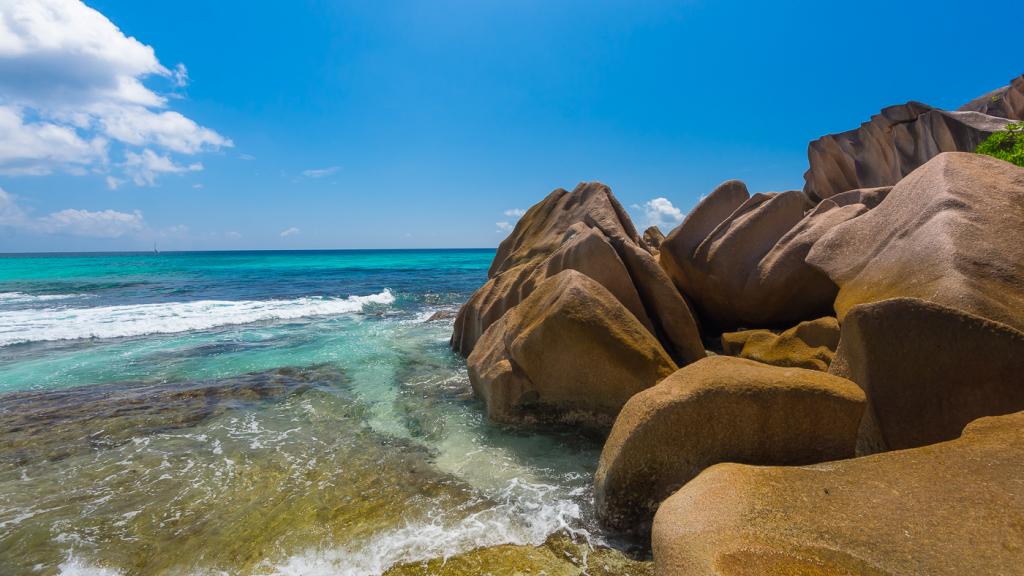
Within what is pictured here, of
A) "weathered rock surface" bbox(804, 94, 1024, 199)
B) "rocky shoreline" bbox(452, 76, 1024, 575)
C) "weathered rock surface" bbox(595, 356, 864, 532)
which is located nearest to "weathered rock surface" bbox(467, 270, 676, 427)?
"rocky shoreline" bbox(452, 76, 1024, 575)

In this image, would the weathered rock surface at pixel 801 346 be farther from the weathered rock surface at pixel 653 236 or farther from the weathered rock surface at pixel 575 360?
the weathered rock surface at pixel 653 236

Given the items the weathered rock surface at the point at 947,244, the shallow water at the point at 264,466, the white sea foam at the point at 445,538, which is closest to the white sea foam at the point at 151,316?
the shallow water at the point at 264,466

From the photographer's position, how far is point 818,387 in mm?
3736

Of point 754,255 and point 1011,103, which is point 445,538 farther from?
point 1011,103

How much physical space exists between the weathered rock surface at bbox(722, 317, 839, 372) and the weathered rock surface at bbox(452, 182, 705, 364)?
35.5 inches

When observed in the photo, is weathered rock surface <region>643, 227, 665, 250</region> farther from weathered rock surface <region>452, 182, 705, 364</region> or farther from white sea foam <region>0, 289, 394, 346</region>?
white sea foam <region>0, 289, 394, 346</region>

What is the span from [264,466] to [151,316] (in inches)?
650

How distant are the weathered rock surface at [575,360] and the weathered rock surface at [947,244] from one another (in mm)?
2522

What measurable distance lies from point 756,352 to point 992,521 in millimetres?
4778

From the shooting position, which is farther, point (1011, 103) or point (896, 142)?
point (1011, 103)

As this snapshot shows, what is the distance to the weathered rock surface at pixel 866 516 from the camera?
7.88 feet

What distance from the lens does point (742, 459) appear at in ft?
12.3

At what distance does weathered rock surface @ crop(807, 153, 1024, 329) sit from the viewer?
4.02m

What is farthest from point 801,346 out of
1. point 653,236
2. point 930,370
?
point 653,236
